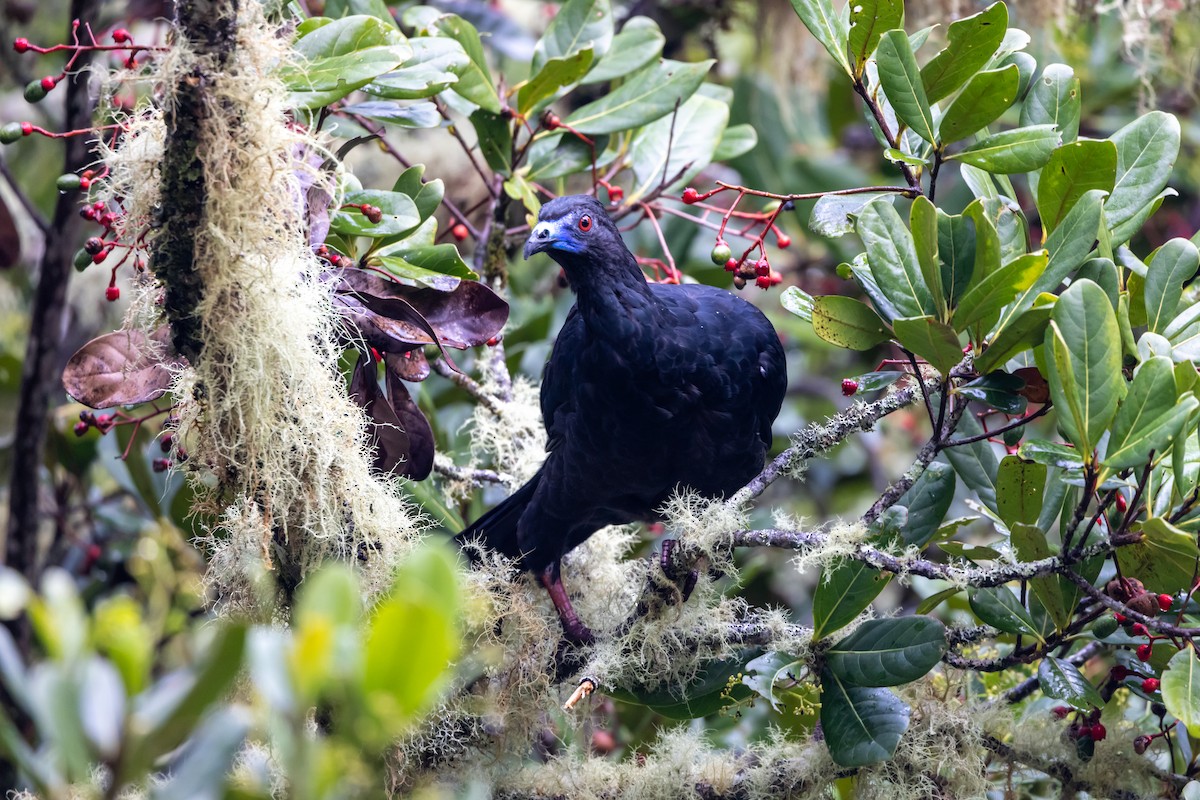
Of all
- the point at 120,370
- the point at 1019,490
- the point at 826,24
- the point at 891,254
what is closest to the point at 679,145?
the point at 826,24

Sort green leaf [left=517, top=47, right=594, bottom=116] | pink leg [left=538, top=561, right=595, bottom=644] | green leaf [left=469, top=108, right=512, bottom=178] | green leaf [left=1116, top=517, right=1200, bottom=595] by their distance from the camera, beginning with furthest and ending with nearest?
green leaf [left=469, top=108, right=512, bottom=178], green leaf [left=517, top=47, right=594, bottom=116], pink leg [left=538, top=561, right=595, bottom=644], green leaf [left=1116, top=517, right=1200, bottom=595]

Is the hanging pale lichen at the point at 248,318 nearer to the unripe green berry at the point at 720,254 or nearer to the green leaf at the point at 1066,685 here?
the unripe green berry at the point at 720,254

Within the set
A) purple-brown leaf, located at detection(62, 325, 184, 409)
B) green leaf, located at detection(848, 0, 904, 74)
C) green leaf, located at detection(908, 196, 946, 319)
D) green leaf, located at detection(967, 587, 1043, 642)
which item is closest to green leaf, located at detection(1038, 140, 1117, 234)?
green leaf, located at detection(908, 196, 946, 319)

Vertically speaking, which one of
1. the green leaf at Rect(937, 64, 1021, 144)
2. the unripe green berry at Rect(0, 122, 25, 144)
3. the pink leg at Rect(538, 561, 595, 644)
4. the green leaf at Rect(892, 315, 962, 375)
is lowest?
the pink leg at Rect(538, 561, 595, 644)

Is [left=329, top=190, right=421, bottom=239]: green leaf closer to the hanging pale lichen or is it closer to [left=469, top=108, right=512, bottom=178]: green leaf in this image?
the hanging pale lichen

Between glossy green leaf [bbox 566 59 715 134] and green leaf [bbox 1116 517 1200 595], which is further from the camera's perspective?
glossy green leaf [bbox 566 59 715 134]

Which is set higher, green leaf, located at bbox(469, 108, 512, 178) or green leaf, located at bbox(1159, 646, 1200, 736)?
green leaf, located at bbox(469, 108, 512, 178)

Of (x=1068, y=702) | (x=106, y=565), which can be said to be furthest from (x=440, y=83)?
(x=106, y=565)

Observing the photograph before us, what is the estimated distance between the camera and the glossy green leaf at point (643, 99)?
9.42ft

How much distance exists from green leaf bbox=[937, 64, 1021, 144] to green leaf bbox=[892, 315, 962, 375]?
0.41 metres

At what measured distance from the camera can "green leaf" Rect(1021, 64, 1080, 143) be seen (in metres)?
2.12

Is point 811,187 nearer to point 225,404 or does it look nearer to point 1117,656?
point 1117,656

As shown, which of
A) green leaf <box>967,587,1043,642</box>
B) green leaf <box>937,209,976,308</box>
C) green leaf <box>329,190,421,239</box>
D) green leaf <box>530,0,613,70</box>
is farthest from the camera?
green leaf <box>530,0,613,70</box>

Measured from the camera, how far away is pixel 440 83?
2.35 m
